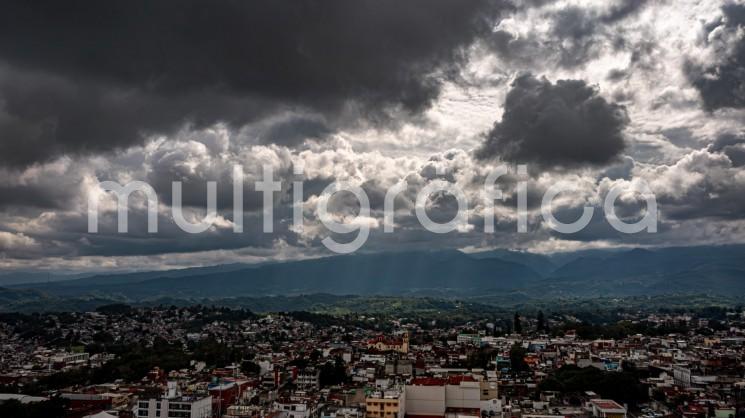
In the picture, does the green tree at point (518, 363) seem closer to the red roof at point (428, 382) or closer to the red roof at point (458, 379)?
the red roof at point (458, 379)

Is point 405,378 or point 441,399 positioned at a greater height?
point 441,399

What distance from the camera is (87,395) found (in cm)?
4594

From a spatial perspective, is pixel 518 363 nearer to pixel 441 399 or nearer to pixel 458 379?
pixel 458 379

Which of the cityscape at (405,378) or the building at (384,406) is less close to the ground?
the building at (384,406)

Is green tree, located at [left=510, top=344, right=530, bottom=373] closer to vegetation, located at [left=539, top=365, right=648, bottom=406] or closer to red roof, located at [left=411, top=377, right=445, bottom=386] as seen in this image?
vegetation, located at [left=539, top=365, right=648, bottom=406]

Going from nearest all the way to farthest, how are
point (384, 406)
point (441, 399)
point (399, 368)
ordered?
1. point (384, 406)
2. point (441, 399)
3. point (399, 368)

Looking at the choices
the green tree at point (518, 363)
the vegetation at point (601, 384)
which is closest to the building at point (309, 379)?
the vegetation at point (601, 384)

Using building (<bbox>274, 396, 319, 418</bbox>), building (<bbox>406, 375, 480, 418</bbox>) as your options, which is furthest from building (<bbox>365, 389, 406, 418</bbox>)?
building (<bbox>274, 396, 319, 418</bbox>)

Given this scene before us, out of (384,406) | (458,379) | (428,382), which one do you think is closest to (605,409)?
(458,379)

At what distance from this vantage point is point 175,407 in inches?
1553

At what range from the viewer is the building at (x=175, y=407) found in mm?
39125

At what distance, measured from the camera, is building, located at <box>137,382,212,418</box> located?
39.1m

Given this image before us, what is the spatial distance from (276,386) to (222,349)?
83.0 ft

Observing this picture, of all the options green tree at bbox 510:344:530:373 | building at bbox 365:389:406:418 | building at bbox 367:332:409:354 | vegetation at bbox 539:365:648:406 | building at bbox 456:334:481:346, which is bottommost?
building at bbox 456:334:481:346
